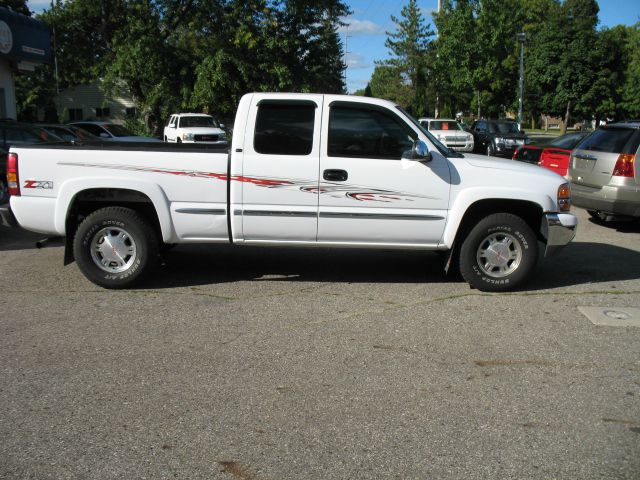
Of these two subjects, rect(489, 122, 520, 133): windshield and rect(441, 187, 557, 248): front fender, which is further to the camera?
rect(489, 122, 520, 133): windshield

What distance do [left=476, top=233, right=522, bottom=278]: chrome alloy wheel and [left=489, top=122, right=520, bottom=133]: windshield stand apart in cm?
2204

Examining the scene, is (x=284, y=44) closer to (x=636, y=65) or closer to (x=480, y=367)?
(x=636, y=65)

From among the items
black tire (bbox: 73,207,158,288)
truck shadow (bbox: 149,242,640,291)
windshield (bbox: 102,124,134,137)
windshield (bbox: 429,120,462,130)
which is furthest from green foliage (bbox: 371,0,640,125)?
black tire (bbox: 73,207,158,288)

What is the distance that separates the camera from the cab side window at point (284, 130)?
20.6 ft

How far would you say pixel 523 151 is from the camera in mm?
15195

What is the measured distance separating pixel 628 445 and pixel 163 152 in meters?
4.72

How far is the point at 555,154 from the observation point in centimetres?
1266

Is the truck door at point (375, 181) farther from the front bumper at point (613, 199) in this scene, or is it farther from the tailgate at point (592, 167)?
the tailgate at point (592, 167)

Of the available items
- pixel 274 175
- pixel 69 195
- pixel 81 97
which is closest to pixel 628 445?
pixel 274 175

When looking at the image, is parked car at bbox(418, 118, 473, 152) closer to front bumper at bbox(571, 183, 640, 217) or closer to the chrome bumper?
front bumper at bbox(571, 183, 640, 217)

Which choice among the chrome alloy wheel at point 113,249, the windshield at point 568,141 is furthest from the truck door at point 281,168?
the windshield at point 568,141

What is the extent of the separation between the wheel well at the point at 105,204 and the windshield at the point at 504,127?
23.1 m

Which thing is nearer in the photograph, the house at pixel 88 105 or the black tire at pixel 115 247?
the black tire at pixel 115 247

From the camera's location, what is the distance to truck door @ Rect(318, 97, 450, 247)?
6.23 m
